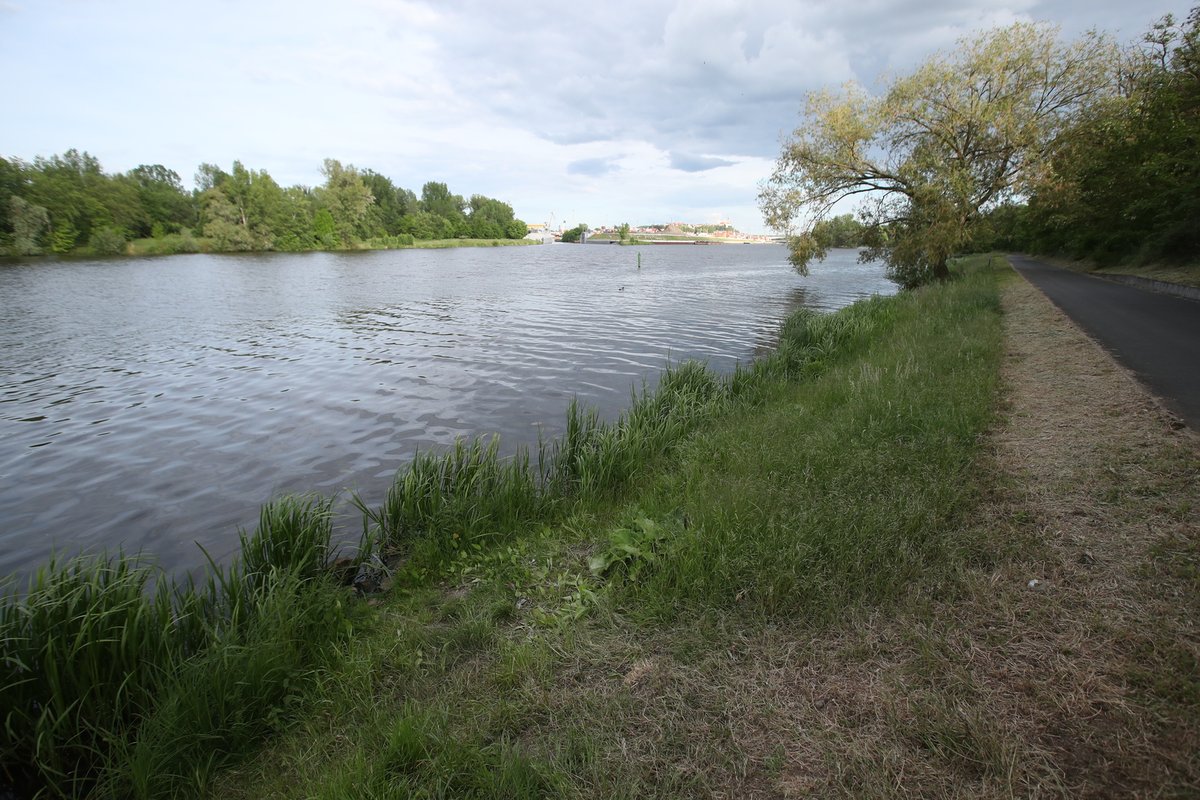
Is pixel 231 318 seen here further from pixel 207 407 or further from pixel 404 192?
pixel 404 192

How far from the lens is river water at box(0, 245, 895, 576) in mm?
7449

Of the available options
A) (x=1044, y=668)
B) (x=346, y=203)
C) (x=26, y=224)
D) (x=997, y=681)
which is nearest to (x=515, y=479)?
(x=997, y=681)

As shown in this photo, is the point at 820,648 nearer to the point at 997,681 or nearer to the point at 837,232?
the point at 997,681

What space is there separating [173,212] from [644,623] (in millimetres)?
116551

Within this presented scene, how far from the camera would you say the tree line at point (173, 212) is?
62.6 m

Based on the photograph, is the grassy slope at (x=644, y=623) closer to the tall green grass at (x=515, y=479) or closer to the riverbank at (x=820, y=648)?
the riverbank at (x=820, y=648)

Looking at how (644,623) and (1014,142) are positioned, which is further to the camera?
(1014,142)

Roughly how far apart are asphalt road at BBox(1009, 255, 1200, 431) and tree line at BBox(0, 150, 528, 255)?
86.6m

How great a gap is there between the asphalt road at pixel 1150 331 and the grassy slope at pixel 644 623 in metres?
3.27

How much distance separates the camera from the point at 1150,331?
1199 cm

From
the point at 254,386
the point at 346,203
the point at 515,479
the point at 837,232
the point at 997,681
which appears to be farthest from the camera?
the point at 346,203

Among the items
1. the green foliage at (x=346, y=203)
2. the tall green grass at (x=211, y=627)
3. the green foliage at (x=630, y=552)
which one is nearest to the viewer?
the tall green grass at (x=211, y=627)

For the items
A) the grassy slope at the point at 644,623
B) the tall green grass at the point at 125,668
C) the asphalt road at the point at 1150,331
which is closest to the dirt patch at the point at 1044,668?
the grassy slope at the point at 644,623

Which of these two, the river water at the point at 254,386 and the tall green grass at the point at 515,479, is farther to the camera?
the river water at the point at 254,386
